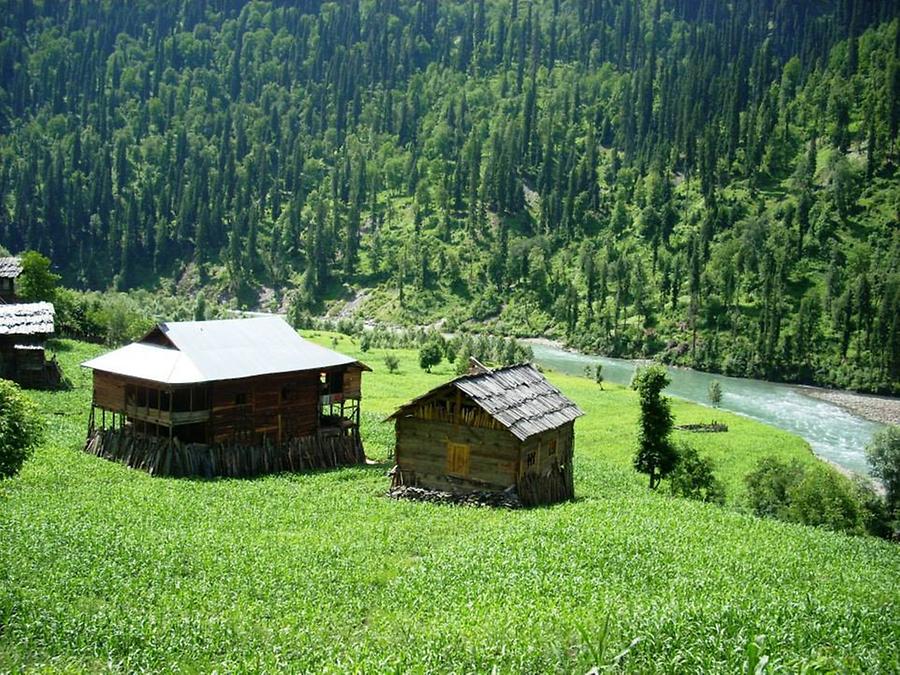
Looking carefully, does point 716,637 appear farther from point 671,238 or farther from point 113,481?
point 671,238

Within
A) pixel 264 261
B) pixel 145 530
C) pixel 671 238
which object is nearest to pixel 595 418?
pixel 145 530

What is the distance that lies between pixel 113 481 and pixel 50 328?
2445 cm

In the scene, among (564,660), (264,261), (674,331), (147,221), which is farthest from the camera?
(147,221)

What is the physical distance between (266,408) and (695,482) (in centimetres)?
2371

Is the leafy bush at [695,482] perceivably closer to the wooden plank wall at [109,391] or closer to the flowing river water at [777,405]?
the flowing river water at [777,405]

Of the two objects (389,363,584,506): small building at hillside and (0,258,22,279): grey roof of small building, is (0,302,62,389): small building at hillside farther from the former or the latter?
(389,363,584,506): small building at hillside

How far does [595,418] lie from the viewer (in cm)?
7269

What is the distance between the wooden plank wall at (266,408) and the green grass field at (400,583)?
→ 4.45m

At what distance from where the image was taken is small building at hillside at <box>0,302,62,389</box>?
192 ft

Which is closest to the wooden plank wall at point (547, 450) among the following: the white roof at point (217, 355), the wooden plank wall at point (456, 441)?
the wooden plank wall at point (456, 441)

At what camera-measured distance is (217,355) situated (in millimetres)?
45219

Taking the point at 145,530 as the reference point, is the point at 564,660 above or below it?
above

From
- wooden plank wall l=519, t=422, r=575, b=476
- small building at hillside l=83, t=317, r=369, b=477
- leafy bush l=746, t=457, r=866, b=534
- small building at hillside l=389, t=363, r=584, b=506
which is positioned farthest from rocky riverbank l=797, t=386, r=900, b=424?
small building at hillside l=83, t=317, r=369, b=477

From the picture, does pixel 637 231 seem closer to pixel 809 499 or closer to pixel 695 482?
pixel 695 482
